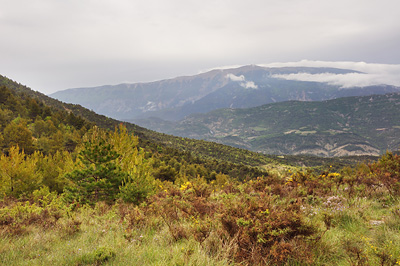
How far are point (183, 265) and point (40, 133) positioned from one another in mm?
50017

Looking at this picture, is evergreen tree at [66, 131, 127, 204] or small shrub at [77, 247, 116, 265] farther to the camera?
evergreen tree at [66, 131, 127, 204]

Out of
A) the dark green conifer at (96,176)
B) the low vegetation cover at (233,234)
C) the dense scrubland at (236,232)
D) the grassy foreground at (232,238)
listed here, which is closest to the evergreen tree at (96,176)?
the dark green conifer at (96,176)

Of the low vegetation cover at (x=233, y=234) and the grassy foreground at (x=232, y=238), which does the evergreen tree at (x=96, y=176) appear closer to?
the low vegetation cover at (x=233, y=234)

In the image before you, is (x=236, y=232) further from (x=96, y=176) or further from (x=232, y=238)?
(x=96, y=176)

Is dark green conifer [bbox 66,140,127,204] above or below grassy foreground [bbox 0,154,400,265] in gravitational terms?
below

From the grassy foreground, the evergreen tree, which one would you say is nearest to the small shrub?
the grassy foreground

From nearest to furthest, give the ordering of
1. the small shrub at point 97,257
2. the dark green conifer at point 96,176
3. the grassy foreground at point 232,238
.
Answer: the grassy foreground at point 232,238 → the small shrub at point 97,257 → the dark green conifer at point 96,176

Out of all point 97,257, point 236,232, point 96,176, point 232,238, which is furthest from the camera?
point 96,176

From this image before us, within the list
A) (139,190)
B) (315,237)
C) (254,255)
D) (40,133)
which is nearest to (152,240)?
(254,255)

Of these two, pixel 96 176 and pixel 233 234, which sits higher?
pixel 233 234

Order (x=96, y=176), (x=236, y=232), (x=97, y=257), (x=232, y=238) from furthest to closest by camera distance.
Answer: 1. (x=96, y=176)
2. (x=236, y=232)
3. (x=232, y=238)
4. (x=97, y=257)

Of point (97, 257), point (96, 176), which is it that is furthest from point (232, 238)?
point (96, 176)

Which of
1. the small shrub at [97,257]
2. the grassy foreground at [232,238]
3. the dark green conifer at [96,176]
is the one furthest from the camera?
the dark green conifer at [96,176]

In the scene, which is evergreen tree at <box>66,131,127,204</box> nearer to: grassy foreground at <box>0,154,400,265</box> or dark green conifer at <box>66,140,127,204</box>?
dark green conifer at <box>66,140,127,204</box>
